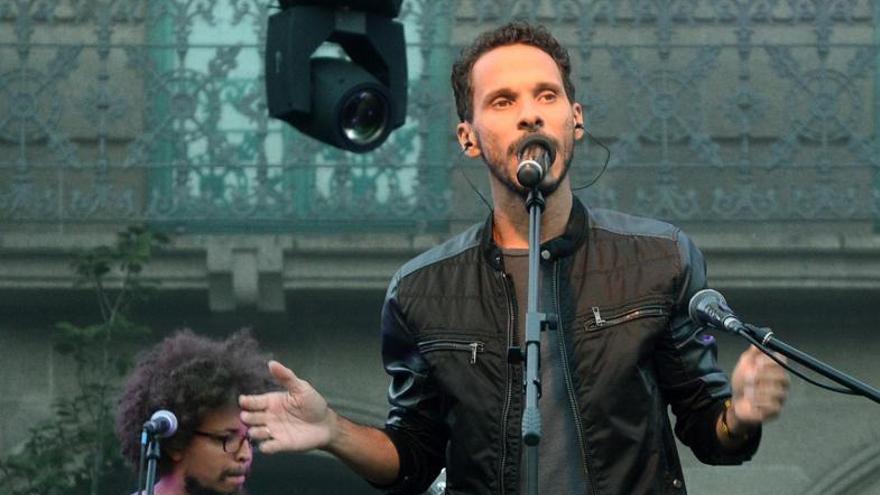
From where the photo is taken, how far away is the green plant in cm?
1091

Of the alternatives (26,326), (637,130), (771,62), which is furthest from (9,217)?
(771,62)

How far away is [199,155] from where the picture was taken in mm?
11711

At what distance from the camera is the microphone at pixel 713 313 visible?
412 centimetres

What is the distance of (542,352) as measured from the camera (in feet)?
14.9

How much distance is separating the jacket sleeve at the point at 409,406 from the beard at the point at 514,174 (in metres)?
0.33

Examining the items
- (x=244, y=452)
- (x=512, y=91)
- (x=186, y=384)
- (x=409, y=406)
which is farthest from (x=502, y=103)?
(x=186, y=384)

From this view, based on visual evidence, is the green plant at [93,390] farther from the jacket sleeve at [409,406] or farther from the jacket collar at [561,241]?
the jacket collar at [561,241]

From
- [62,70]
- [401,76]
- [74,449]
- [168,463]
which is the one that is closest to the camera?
[168,463]

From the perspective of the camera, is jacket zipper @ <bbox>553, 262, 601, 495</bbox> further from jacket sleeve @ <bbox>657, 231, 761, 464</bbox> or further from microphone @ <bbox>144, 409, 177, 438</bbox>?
microphone @ <bbox>144, 409, 177, 438</bbox>

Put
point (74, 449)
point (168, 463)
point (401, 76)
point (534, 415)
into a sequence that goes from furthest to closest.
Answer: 1. point (74, 449)
2. point (401, 76)
3. point (168, 463)
4. point (534, 415)

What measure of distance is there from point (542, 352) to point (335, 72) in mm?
2704

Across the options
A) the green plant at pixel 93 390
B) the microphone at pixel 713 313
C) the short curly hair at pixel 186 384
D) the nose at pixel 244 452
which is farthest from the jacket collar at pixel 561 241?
the green plant at pixel 93 390

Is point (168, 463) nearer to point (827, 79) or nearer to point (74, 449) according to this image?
point (74, 449)

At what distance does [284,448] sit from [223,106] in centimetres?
750
